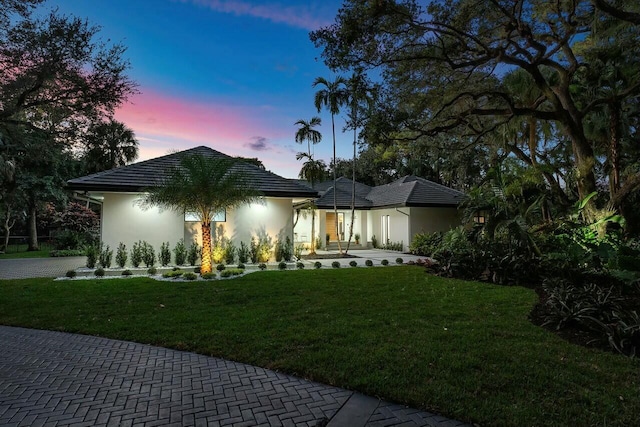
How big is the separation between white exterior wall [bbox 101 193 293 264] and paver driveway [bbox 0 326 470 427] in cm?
886

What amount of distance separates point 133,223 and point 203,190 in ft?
13.7

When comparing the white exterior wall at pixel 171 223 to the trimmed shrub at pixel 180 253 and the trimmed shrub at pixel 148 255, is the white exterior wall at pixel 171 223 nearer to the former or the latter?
the trimmed shrub at pixel 148 255

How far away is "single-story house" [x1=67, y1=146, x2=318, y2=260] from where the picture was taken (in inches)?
511

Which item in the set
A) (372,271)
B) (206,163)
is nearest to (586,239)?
(372,271)

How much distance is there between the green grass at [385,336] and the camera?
354 cm

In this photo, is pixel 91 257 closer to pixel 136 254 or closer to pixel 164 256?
pixel 136 254

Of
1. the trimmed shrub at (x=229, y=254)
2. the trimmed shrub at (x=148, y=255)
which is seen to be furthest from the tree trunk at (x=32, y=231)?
the trimmed shrub at (x=229, y=254)

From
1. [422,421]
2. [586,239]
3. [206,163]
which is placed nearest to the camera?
[422,421]

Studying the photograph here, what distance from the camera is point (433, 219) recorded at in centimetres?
2078

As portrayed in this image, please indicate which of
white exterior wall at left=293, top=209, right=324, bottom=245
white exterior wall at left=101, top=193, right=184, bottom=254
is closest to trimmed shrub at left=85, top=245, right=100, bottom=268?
white exterior wall at left=101, top=193, right=184, bottom=254

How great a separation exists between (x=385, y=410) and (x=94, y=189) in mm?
12867

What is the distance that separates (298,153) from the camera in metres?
19.2

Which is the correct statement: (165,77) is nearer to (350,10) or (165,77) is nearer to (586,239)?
(350,10)

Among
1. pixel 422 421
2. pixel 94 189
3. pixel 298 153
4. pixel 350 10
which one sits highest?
pixel 350 10
